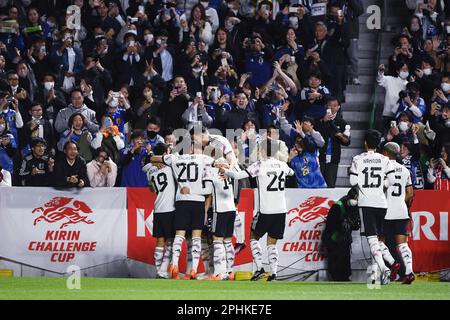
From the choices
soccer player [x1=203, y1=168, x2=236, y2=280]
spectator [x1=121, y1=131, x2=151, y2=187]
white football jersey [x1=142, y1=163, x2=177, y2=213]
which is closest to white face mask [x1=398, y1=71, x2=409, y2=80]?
spectator [x1=121, y1=131, x2=151, y2=187]

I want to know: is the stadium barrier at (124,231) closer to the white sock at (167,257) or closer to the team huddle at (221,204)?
the white sock at (167,257)

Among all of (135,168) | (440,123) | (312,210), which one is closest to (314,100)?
(440,123)

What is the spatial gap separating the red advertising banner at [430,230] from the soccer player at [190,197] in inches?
132

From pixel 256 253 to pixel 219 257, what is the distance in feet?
1.79

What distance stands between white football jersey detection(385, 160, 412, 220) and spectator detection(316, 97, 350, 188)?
112 inches

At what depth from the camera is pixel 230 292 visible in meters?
16.0

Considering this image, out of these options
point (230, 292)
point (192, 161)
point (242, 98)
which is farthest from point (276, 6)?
point (230, 292)

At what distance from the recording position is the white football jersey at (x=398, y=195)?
18125 mm

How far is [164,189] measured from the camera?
60.2 ft

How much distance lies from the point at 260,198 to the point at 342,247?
1536 mm

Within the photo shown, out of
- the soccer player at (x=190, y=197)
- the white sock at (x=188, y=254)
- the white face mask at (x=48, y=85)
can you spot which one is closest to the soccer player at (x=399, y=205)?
the soccer player at (x=190, y=197)

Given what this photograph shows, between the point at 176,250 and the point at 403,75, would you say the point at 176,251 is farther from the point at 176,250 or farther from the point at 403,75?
the point at 403,75

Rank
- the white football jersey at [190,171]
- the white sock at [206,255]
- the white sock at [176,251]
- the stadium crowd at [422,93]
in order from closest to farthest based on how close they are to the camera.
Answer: the white sock at [176,251] < the white football jersey at [190,171] < the white sock at [206,255] < the stadium crowd at [422,93]

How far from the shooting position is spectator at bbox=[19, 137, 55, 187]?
64.8 ft
